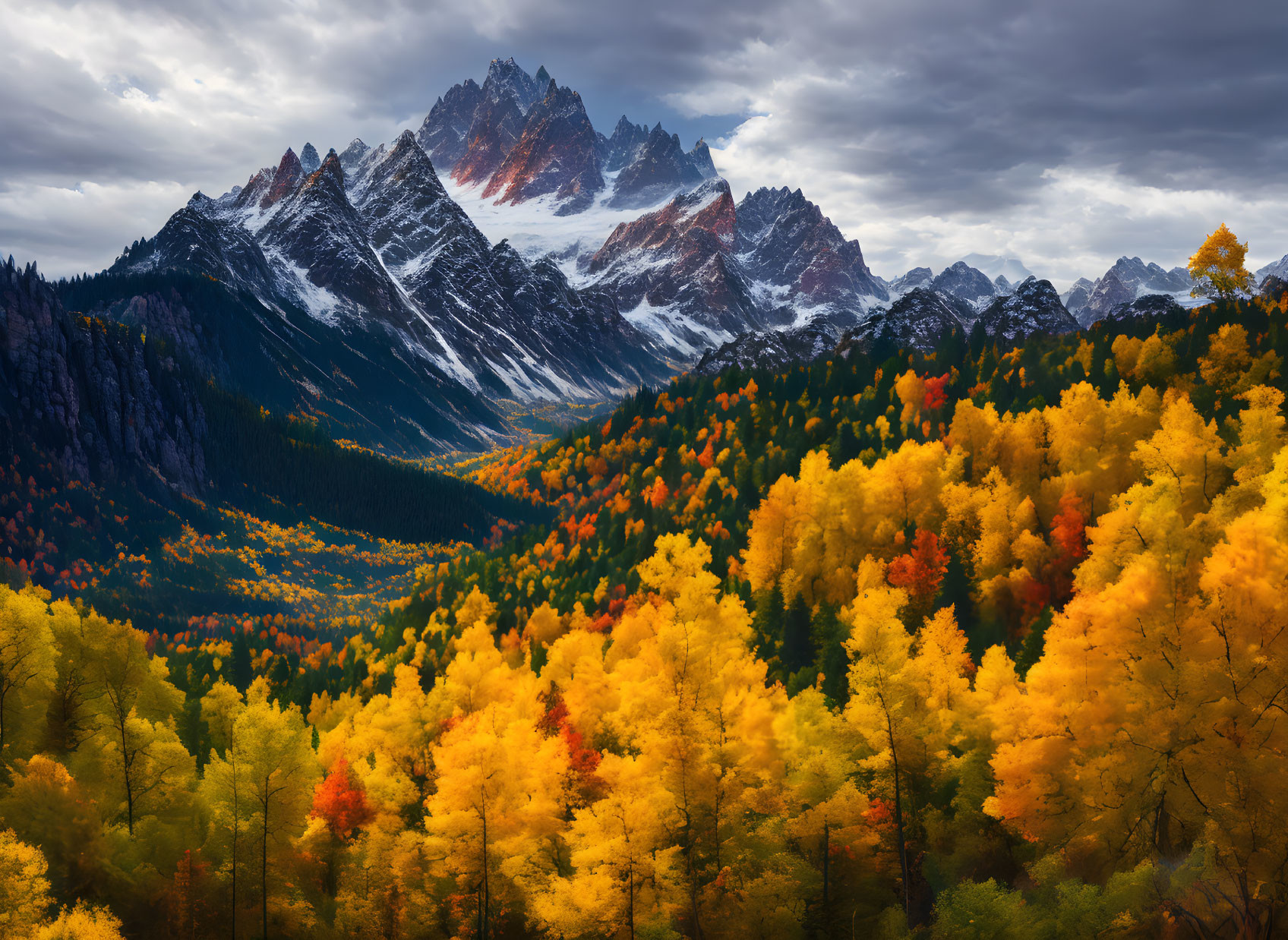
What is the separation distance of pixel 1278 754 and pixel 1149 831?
21.7 feet

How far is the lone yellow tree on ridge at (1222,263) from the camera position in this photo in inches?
4968

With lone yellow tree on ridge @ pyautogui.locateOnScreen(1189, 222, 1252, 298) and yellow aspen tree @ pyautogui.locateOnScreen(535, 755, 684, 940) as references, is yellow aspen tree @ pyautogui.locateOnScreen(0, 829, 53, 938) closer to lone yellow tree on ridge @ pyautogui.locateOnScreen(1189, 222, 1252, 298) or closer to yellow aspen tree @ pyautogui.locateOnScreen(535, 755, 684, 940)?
yellow aspen tree @ pyautogui.locateOnScreen(535, 755, 684, 940)

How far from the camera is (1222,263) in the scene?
12762 centimetres

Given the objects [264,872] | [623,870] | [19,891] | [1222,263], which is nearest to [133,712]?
[264,872]

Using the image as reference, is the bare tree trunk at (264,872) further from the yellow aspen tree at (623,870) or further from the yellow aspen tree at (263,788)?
the yellow aspen tree at (623,870)

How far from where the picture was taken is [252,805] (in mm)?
47375

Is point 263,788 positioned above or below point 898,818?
below

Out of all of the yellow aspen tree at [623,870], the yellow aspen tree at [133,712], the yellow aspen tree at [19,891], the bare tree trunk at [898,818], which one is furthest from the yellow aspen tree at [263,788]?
the bare tree trunk at [898,818]

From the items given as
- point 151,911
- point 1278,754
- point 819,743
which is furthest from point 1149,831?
point 151,911

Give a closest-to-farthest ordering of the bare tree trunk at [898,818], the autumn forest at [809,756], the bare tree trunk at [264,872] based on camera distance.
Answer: the autumn forest at [809,756] → the bare tree trunk at [898,818] → the bare tree trunk at [264,872]

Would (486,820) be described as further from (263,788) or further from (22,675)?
(22,675)

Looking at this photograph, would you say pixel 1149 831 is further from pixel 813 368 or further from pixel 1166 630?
pixel 813 368

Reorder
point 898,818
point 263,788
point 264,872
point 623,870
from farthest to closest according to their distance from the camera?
point 263,788 < point 264,872 < point 898,818 < point 623,870

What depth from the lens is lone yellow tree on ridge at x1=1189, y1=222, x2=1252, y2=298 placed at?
126 meters
